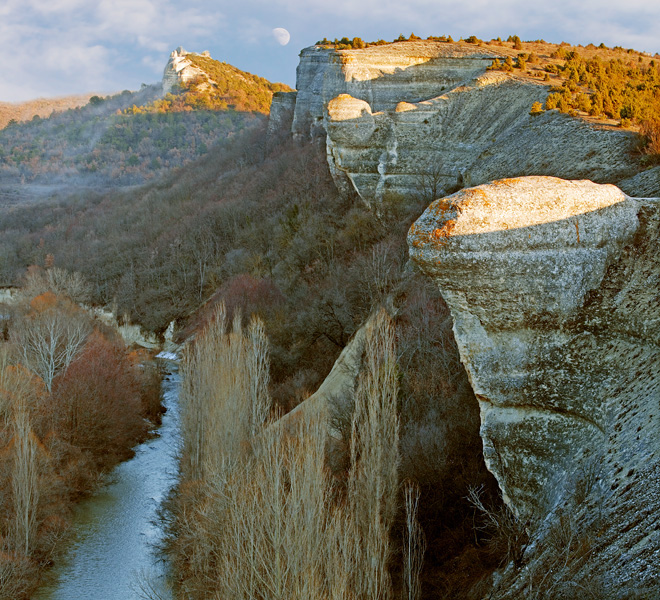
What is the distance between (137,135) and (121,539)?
9801cm

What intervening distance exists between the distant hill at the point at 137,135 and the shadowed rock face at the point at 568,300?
85.7 metres

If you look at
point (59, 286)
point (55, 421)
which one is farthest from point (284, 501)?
point (59, 286)

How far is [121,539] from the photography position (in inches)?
765

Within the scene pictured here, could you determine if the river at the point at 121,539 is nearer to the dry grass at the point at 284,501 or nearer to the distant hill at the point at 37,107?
the dry grass at the point at 284,501

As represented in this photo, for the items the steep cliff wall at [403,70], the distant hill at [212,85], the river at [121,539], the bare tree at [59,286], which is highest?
the distant hill at [212,85]

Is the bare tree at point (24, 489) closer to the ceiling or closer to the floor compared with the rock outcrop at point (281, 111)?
closer to the floor

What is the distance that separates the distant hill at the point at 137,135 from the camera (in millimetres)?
97250

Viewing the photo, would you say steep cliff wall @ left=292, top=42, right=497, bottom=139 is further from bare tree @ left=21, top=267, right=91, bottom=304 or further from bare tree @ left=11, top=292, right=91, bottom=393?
bare tree @ left=21, top=267, right=91, bottom=304

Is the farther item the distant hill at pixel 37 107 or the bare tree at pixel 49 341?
the distant hill at pixel 37 107

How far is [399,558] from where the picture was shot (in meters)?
13.0

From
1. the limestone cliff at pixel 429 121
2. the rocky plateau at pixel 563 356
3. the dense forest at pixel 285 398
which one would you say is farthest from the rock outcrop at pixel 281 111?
the rocky plateau at pixel 563 356

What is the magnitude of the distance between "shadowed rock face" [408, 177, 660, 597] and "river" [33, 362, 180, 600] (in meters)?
10.5

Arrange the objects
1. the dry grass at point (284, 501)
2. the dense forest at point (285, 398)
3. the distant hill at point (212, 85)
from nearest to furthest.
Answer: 1. the dry grass at point (284, 501)
2. the dense forest at point (285, 398)
3. the distant hill at point (212, 85)

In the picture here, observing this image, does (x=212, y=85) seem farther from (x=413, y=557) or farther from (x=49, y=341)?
(x=413, y=557)
